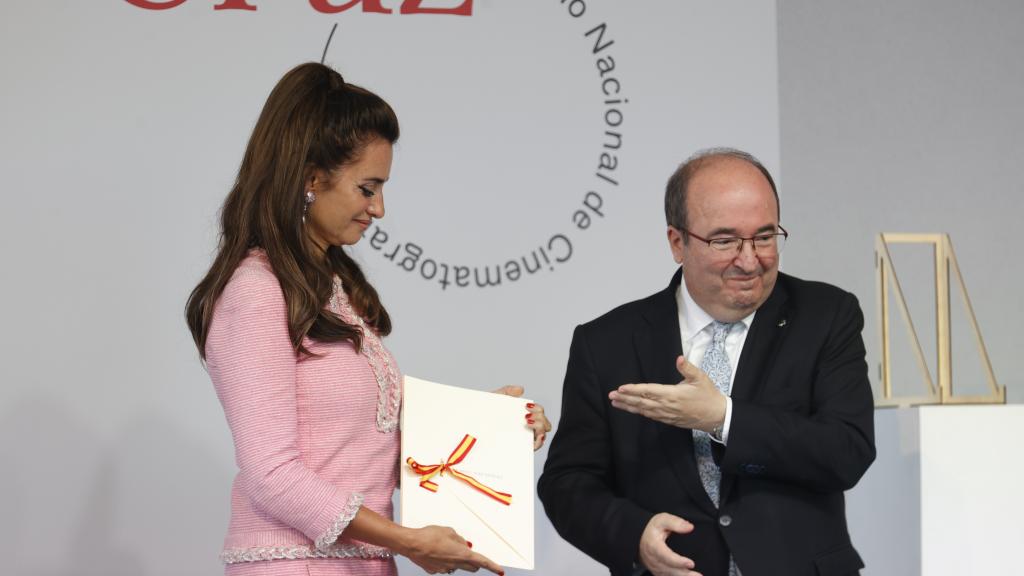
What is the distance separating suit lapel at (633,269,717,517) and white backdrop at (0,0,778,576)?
47.5 inches

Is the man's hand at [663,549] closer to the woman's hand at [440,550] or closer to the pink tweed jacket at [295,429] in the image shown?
the woman's hand at [440,550]

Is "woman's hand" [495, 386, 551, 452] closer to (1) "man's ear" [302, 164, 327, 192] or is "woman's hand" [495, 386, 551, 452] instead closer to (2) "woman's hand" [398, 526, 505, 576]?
(2) "woman's hand" [398, 526, 505, 576]

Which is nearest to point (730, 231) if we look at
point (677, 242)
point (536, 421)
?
point (677, 242)

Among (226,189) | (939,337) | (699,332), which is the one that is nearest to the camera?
(699,332)

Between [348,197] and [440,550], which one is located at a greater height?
[348,197]

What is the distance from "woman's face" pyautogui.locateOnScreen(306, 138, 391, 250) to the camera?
203 centimetres

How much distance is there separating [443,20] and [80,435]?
62.9 inches

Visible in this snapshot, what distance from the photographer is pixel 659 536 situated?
80.2 inches

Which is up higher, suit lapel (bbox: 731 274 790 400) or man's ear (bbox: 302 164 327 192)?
man's ear (bbox: 302 164 327 192)

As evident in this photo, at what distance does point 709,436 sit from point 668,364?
0.16 m

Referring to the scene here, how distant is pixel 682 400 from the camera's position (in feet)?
6.43

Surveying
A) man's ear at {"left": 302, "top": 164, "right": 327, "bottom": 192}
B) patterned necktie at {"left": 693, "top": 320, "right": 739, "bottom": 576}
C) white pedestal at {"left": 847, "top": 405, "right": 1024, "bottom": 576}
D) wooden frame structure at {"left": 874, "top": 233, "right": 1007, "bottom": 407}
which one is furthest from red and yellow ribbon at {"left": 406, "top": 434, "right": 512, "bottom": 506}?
wooden frame structure at {"left": 874, "top": 233, "right": 1007, "bottom": 407}

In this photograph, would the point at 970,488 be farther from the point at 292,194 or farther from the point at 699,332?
the point at 292,194

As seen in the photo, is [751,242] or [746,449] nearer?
[746,449]
